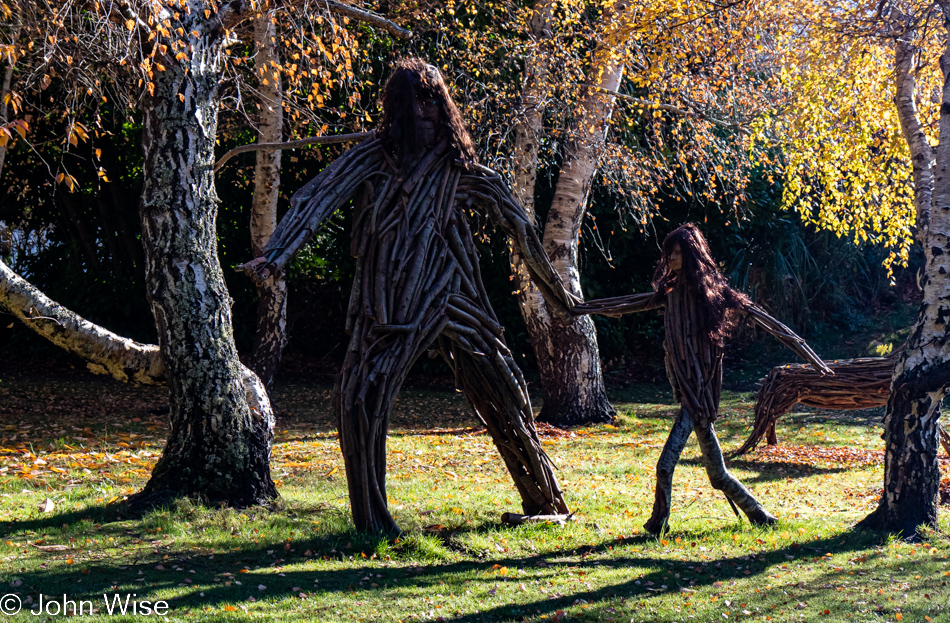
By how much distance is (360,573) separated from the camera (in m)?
4.31

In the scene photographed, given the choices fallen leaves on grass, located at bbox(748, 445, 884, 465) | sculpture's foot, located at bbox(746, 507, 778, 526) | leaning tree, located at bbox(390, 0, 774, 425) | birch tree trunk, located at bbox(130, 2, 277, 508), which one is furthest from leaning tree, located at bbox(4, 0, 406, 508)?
fallen leaves on grass, located at bbox(748, 445, 884, 465)

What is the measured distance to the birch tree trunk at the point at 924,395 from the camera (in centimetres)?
536

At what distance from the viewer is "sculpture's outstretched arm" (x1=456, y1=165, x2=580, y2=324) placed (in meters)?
4.98

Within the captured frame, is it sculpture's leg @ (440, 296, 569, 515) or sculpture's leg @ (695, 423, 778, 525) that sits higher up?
sculpture's leg @ (440, 296, 569, 515)

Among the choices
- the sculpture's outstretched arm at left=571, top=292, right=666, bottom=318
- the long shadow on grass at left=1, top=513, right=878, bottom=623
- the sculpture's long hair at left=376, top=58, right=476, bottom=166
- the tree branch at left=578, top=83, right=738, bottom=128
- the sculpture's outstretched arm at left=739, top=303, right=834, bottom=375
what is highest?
the tree branch at left=578, top=83, right=738, bottom=128

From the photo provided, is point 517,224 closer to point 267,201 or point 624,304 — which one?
point 624,304

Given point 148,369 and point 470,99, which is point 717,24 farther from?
point 148,369

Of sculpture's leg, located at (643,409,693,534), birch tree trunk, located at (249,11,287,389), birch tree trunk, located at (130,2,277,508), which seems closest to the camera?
sculpture's leg, located at (643,409,693,534)

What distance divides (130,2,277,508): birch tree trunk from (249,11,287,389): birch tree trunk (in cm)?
300

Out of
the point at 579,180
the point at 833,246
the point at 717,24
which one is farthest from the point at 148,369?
the point at 833,246

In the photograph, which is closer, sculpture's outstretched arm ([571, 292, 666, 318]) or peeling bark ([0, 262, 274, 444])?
sculpture's outstretched arm ([571, 292, 666, 318])

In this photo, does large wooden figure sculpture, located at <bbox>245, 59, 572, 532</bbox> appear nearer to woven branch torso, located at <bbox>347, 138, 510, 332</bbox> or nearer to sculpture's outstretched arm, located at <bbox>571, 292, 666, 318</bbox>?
woven branch torso, located at <bbox>347, 138, 510, 332</bbox>

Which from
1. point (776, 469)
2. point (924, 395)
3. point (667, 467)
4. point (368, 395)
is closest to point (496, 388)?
point (368, 395)

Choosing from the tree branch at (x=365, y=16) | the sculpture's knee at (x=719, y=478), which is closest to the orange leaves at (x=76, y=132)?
the tree branch at (x=365, y=16)
